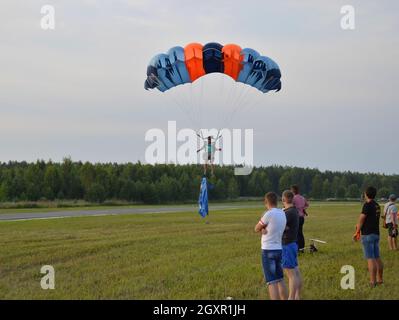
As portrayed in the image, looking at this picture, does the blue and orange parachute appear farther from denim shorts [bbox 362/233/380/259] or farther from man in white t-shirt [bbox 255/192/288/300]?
man in white t-shirt [bbox 255/192/288/300]

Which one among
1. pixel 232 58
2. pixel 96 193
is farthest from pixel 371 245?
pixel 96 193

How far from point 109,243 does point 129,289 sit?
786cm

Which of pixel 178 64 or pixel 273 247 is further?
pixel 178 64

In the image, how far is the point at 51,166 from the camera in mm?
74875

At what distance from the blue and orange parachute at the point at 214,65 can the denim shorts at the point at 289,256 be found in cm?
1092

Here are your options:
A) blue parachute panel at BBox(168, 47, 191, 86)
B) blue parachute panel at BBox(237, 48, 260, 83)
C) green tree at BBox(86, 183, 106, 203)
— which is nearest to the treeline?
green tree at BBox(86, 183, 106, 203)

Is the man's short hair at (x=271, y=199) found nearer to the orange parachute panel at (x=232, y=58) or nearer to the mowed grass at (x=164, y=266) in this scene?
the mowed grass at (x=164, y=266)

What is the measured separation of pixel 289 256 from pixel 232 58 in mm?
11464

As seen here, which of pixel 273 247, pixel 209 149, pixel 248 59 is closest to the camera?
pixel 273 247

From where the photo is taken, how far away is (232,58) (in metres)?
19.8

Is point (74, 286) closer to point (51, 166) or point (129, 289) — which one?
point (129, 289)

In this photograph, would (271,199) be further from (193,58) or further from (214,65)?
(214,65)

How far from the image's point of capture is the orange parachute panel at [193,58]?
2002 cm

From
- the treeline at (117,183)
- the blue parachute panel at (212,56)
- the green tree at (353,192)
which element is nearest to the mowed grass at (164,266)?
the blue parachute panel at (212,56)
